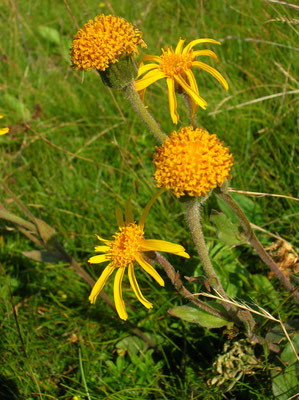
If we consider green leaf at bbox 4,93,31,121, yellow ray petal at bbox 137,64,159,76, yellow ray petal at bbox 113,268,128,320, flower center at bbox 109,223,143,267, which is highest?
yellow ray petal at bbox 137,64,159,76

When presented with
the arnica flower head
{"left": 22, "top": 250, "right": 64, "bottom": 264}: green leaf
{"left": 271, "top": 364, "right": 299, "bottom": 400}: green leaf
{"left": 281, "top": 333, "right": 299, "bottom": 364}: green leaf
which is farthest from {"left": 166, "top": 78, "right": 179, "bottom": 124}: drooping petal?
{"left": 271, "top": 364, "right": 299, "bottom": 400}: green leaf

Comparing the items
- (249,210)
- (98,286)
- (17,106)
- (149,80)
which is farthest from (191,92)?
(17,106)

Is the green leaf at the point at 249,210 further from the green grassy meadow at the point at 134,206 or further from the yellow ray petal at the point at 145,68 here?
the yellow ray petal at the point at 145,68

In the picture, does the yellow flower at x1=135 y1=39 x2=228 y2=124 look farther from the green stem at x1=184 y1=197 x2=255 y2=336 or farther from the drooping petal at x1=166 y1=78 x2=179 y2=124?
the green stem at x1=184 y1=197 x2=255 y2=336

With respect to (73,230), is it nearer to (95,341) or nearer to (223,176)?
(95,341)

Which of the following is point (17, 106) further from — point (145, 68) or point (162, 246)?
point (162, 246)

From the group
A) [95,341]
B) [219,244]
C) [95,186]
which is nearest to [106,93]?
[95,186]
